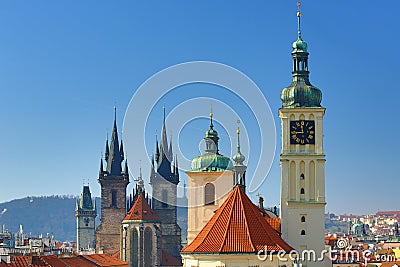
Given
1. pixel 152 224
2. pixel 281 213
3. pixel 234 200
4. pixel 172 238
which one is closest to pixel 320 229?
pixel 281 213

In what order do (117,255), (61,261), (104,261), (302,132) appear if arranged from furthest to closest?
(117,255) → (104,261) → (61,261) → (302,132)

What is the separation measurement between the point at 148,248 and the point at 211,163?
25514mm

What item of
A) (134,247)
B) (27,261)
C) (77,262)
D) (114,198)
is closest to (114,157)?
(114,198)

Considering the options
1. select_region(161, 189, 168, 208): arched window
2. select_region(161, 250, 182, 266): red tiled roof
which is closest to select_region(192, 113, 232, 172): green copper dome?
select_region(161, 250, 182, 266): red tiled roof

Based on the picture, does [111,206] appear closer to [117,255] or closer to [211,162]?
[117,255]

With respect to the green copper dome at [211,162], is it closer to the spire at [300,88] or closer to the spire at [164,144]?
the spire at [300,88]

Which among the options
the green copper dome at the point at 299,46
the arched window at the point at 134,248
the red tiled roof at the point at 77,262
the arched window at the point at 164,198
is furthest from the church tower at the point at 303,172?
the arched window at the point at 164,198

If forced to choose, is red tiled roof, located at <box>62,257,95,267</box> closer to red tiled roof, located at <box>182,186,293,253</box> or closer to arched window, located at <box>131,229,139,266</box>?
arched window, located at <box>131,229,139,266</box>

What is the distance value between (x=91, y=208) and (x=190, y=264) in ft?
305

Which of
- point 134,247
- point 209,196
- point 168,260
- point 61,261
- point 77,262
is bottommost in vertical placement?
point 168,260

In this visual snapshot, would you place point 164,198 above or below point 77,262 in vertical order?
above

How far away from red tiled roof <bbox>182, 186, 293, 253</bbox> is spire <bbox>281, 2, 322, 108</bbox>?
8077mm

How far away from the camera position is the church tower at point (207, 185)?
75.0 m

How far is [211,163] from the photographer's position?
77000 millimetres
